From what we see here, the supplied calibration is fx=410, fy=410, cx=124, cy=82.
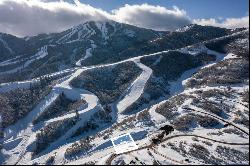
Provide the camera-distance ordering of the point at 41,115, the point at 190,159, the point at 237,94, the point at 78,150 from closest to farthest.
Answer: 1. the point at 190,159
2. the point at 78,150
3. the point at 237,94
4. the point at 41,115

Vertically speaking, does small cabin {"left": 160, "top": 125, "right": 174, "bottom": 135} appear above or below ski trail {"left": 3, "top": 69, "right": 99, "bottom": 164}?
above

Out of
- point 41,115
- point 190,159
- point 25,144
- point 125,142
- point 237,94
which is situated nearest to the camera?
point 190,159

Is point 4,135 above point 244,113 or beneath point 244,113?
beneath

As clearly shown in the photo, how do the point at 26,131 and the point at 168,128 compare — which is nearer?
the point at 168,128

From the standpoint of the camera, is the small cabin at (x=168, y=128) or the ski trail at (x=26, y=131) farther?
the ski trail at (x=26, y=131)

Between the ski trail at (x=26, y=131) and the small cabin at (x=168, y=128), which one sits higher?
the small cabin at (x=168, y=128)

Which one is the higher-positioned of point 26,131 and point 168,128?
point 168,128

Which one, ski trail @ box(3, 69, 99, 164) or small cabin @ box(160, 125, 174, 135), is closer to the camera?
small cabin @ box(160, 125, 174, 135)

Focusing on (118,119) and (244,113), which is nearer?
(244,113)

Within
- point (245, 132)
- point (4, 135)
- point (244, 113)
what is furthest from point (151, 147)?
point (4, 135)

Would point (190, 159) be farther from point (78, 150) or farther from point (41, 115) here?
point (41, 115)
